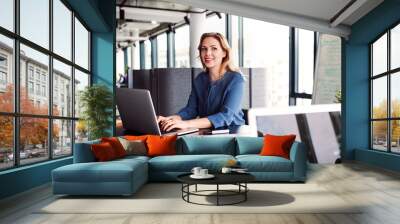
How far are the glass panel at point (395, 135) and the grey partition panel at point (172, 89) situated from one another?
14.7 ft

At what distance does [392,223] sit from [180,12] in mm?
9258

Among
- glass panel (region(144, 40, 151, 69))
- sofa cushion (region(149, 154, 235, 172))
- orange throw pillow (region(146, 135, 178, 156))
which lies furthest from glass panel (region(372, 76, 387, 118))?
glass panel (region(144, 40, 151, 69))

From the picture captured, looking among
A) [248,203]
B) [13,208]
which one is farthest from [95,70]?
[248,203]

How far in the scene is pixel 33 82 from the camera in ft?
18.8

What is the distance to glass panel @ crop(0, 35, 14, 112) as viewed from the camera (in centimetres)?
477

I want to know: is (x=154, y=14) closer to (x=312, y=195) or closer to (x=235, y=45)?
(x=235, y=45)

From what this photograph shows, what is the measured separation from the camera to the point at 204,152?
6.64 meters

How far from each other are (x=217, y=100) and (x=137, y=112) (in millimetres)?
1872

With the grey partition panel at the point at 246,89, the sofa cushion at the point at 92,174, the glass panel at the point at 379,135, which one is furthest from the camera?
the grey partition panel at the point at 246,89

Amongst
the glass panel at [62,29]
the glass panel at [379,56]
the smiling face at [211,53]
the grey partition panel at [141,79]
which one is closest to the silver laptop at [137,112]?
the grey partition panel at [141,79]

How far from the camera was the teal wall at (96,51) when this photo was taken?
18.1ft

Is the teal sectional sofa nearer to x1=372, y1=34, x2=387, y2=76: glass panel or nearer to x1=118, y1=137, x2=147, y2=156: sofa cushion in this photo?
x1=118, y1=137, x2=147, y2=156: sofa cushion

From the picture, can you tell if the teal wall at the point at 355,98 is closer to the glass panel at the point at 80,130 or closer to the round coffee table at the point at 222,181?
the round coffee table at the point at 222,181

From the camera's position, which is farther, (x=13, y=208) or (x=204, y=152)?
(x=204, y=152)
